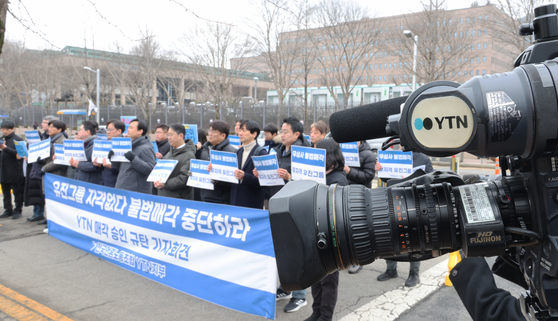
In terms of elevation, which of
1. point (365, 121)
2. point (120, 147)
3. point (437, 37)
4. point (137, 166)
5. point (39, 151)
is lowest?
point (137, 166)

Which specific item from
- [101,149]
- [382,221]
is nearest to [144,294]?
[101,149]

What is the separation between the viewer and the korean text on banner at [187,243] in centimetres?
341

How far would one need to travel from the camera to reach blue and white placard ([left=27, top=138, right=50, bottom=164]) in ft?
22.0

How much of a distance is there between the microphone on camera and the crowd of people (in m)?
2.09

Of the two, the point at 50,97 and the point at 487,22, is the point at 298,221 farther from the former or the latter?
the point at 50,97

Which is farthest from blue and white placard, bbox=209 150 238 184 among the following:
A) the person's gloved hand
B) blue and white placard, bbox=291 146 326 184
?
the person's gloved hand

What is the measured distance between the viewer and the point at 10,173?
7.39 meters

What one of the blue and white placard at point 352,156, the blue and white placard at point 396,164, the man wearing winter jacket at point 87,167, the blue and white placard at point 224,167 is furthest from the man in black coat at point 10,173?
the blue and white placard at point 396,164

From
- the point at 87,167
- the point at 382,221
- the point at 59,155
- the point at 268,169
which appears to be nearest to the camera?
the point at 382,221

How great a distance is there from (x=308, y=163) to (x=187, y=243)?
1.51m

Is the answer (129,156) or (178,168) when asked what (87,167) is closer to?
(129,156)

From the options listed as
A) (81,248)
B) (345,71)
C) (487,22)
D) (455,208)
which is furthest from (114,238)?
(345,71)

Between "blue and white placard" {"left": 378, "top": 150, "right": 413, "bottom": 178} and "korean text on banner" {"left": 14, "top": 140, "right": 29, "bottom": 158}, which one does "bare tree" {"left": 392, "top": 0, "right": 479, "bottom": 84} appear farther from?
"korean text on banner" {"left": 14, "top": 140, "right": 29, "bottom": 158}

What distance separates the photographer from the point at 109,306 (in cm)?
373
